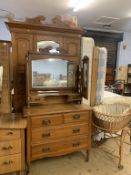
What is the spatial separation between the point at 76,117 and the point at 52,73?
670 mm

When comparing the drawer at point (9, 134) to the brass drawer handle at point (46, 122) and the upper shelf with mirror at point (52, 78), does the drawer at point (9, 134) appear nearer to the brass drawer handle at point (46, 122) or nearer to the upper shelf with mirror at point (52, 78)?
the brass drawer handle at point (46, 122)

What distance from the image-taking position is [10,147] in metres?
1.68

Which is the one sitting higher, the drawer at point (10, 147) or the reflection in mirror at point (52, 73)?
the reflection in mirror at point (52, 73)

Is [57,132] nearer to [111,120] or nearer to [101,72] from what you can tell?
[111,120]

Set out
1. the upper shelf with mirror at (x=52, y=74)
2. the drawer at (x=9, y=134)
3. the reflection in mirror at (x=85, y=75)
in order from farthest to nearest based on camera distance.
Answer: the reflection in mirror at (x=85, y=75), the upper shelf with mirror at (x=52, y=74), the drawer at (x=9, y=134)

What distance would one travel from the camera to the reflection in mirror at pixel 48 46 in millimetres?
2100

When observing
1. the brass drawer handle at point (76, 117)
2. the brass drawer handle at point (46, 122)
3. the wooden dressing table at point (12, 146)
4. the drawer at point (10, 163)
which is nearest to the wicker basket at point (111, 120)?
the brass drawer handle at point (76, 117)

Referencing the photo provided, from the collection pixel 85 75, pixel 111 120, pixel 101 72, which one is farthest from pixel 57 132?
pixel 101 72

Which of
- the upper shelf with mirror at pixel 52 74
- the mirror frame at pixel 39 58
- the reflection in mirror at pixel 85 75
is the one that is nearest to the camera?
the mirror frame at pixel 39 58

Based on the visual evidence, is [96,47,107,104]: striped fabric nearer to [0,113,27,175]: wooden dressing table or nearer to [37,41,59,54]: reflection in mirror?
[37,41,59,54]: reflection in mirror

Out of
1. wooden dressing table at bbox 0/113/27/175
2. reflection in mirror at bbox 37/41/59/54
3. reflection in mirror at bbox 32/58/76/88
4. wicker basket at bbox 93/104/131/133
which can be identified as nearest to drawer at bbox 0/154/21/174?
wooden dressing table at bbox 0/113/27/175

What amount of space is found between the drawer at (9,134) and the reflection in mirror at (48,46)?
3.40 ft

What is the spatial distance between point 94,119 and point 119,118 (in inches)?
13.6

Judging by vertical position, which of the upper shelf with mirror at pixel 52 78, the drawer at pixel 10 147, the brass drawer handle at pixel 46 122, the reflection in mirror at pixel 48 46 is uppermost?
the reflection in mirror at pixel 48 46
